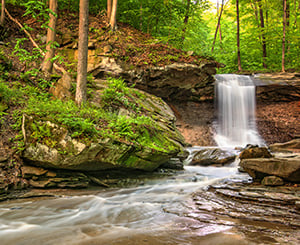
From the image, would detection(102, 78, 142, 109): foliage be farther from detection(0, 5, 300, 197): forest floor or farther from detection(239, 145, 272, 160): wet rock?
detection(239, 145, 272, 160): wet rock

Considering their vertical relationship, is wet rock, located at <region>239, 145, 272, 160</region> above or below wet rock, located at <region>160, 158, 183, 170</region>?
above

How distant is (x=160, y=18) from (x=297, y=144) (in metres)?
12.1

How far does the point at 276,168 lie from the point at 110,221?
4.30 metres

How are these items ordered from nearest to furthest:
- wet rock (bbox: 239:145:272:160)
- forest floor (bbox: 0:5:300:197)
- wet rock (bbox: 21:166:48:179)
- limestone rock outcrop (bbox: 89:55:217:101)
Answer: wet rock (bbox: 21:166:48:179), wet rock (bbox: 239:145:272:160), limestone rock outcrop (bbox: 89:55:217:101), forest floor (bbox: 0:5:300:197)

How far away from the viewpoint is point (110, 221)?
394 centimetres

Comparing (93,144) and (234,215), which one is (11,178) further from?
Result: (234,215)

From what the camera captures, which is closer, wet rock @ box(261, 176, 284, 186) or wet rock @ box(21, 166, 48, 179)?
wet rock @ box(21, 166, 48, 179)

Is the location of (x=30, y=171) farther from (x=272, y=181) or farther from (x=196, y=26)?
(x=196, y=26)

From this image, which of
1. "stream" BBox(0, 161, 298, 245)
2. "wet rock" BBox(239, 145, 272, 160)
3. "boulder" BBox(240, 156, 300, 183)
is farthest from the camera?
"wet rock" BBox(239, 145, 272, 160)

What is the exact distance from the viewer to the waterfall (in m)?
14.6

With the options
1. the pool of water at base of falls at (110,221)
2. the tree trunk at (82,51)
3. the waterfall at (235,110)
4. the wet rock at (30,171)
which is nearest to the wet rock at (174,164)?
the pool of water at base of falls at (110,221)

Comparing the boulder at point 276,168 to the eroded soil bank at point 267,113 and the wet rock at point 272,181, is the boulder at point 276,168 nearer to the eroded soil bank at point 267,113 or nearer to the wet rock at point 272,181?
the wet rock at point 272,181

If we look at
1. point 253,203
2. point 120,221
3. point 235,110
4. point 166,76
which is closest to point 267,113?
point 235,110

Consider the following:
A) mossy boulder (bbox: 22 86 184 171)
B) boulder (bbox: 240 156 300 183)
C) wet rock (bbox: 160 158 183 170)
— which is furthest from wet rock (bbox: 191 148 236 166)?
boulder (bbox: 240 156 300 183)
